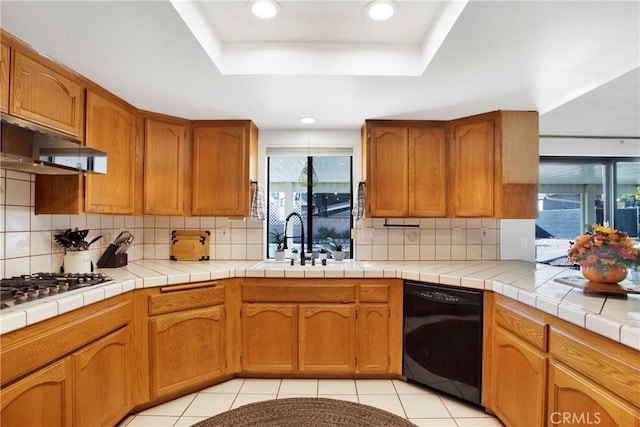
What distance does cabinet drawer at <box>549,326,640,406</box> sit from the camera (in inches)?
43.7

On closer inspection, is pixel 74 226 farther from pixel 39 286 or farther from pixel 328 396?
pixel 328 396

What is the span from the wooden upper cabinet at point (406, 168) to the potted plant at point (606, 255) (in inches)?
43.0

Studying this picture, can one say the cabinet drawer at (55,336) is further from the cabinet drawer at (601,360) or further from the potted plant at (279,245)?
the cabinet drawer at (601,360)

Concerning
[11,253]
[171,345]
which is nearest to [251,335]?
[171,345]

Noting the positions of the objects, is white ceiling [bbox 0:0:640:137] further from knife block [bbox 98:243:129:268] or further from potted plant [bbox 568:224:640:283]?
knife block [bbox 98:243:129:268]

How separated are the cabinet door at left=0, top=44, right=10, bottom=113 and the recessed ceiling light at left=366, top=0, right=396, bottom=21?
1.68 meters

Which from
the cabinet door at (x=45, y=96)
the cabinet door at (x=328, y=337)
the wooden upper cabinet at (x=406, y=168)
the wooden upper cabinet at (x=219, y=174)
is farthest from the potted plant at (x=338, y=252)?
the cabinet door at (x=45, y=96)

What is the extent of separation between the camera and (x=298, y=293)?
2371 mm

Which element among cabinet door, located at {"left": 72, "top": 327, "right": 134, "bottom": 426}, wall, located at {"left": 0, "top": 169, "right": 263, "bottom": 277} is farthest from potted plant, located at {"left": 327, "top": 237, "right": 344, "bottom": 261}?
cabinet door, located at {"left": 72, "top": 327, "right": 134, "bottom": 426}

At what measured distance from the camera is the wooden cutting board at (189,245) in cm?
288

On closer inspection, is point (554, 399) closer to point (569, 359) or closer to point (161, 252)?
point (569, 359)

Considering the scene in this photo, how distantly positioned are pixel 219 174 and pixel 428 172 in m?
1.76

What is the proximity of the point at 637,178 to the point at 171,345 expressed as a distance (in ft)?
14.4

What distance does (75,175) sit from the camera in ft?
6.32
